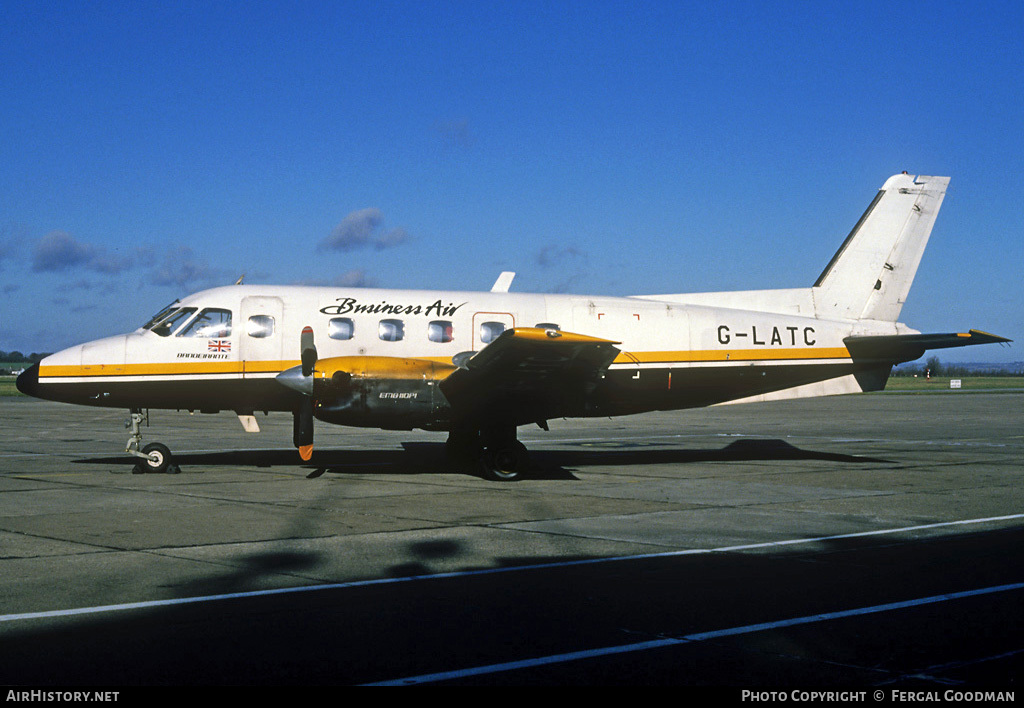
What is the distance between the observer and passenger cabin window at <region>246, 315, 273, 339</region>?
59.1 ft

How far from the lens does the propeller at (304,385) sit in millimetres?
16594

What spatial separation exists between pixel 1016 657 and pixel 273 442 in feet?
76.4

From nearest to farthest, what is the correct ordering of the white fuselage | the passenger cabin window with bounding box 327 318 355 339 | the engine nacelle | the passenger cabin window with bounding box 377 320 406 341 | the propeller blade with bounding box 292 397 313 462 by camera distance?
1. the engine nacelle
2. the propeller blade with bounding box 292 397 313 462
3. the white fuselage
4. the passenger cabin window with bounding box 327 318 355 339
5. the passenger cabin window with bounding box 377 320 406 341

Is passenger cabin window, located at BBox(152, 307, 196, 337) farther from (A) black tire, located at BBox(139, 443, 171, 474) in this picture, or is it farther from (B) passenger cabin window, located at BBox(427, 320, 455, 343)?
(B) passenger cabin window, located at BBox(427, 320, 455, 343)

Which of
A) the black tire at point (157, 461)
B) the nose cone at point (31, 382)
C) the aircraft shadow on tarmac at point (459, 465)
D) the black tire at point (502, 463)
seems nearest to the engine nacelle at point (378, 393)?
the black tire at point (502, 463)

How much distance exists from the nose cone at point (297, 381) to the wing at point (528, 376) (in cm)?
233

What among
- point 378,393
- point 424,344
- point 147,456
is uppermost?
point 424,344

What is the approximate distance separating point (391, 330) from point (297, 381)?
8.11 feet

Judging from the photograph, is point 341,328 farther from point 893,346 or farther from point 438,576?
point 893,346

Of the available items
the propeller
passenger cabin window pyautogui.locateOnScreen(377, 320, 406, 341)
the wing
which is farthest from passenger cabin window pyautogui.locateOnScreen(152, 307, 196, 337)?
the wing

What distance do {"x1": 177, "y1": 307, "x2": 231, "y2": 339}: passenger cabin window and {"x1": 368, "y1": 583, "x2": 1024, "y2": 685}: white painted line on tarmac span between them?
1311cm

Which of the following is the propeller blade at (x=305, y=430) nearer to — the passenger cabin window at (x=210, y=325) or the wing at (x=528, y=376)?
the passenger cabin window at (x=210, y=325)

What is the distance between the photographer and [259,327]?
59.2 ft

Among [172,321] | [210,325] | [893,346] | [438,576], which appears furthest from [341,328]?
[893,346]
